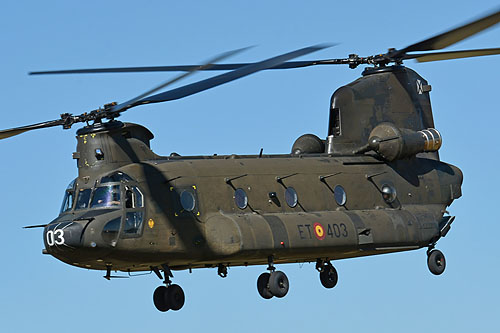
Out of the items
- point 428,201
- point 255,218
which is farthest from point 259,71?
point 428,201

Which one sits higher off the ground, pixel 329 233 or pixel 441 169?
pixel 441 169

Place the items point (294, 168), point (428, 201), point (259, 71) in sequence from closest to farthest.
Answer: point (259, 71) < point (294, 168) < point (428, 201)

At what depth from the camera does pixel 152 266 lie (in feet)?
105

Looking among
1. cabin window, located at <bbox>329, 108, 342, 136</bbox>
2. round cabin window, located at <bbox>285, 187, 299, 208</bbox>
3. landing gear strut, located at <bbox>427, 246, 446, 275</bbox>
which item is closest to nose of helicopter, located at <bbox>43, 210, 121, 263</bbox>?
round cabin window, located at <bbox>285, 187, 299, 208</bbox>

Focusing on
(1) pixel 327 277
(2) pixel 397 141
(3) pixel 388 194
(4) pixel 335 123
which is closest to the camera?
(1) pixel 327 277

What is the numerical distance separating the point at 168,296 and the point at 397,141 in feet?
27.7

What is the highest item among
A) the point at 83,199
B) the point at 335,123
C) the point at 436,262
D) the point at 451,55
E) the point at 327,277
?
the point at 451,55

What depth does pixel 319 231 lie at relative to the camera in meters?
32.8

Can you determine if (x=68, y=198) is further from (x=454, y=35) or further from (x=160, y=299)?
(x=454, y=35)

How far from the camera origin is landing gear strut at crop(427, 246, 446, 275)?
1399 inches

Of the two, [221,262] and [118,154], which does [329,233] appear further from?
[118,154]

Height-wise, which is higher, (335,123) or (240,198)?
(335,123)

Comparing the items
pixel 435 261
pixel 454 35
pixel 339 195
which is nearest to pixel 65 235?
pixel 339 195

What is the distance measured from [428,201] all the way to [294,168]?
489 centimetres
